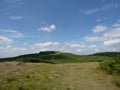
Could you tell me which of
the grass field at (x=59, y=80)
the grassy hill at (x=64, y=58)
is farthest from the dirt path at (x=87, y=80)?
the grassy hill at (x=64, y=58)

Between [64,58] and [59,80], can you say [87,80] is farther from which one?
[64,58]

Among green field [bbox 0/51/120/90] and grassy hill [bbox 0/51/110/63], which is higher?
grassy hill [bbox 0/51/110/63]

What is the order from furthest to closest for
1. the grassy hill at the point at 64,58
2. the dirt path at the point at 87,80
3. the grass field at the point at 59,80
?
1. the grassy hill at the point at 64,58
2. the grass field at the point at 59,80
3. the dirt path at the point at 87,80

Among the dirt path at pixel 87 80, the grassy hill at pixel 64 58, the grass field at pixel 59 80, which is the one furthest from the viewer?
the grassy hill at pixel 64 58

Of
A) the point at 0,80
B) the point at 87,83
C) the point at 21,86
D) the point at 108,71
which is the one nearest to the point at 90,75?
the point at 108,71

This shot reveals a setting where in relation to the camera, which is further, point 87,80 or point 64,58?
point 64,58

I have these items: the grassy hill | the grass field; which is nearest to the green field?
the grass field

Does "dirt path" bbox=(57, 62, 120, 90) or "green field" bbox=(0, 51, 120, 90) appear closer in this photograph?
"dirt path" bbox=(57, 62, 120, 90)

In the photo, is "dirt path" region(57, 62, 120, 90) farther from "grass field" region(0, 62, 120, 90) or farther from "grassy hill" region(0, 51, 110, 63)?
"grassy hill" region(0, 51, 110, 63)

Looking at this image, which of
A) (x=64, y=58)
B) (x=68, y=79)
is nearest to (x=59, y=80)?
(x=68, y=79)

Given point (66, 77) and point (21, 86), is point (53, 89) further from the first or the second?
point (66, 77)

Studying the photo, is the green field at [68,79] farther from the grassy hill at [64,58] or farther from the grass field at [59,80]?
the grassy hill at [64,58]

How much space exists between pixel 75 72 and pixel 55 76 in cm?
218

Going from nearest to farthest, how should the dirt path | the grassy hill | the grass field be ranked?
the dirt path, the grass field, the grassy hill
